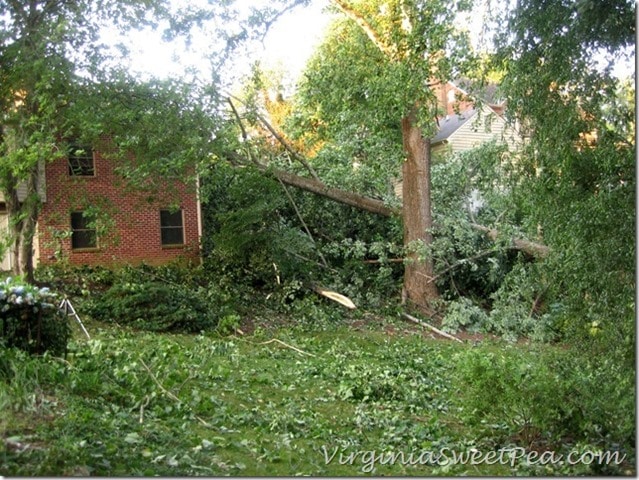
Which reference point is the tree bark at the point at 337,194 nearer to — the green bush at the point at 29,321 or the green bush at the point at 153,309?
the green bush at the point at 153,309

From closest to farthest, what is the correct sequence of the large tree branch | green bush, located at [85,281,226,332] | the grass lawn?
the grass lawn → green bush, located at [85,281,226,332] → the large tree branch

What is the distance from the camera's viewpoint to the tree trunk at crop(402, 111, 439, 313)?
1198cm

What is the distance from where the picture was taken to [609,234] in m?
4.62

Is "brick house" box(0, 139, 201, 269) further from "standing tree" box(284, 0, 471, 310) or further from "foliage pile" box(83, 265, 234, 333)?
"standing tree" box(284, 0, 471, 310)

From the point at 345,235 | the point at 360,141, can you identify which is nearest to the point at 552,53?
the point at 360,141

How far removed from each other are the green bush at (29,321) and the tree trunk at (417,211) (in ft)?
25.6

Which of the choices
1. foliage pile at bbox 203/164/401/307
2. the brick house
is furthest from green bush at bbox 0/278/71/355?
the brick house

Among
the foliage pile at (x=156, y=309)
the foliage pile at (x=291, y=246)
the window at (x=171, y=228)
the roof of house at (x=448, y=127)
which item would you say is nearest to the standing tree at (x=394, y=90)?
the foliage pile at (x=291, y=246)

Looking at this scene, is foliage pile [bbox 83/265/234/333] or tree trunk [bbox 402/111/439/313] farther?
tree trunk [bbox 402/111/439/313]

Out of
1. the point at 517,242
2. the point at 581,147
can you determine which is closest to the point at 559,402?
the point at 581,147

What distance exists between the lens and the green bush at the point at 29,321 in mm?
4691

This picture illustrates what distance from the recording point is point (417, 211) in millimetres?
12023

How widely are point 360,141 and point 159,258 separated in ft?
15.9
